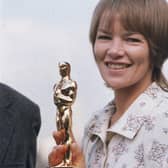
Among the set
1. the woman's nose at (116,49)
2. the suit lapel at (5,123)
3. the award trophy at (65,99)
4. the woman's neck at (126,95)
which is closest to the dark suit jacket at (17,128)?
the suit lapel at (5,123)

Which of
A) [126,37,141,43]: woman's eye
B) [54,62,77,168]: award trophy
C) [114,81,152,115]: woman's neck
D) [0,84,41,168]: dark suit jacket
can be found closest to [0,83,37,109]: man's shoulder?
[0,84,41,168]: dark suit jacket

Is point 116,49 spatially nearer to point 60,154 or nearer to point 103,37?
point 103,37

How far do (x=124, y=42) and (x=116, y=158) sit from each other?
0.97 ft

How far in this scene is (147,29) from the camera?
4.81 feet

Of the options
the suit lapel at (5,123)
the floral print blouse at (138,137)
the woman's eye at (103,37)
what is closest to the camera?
the floral print blouse at (138,137)

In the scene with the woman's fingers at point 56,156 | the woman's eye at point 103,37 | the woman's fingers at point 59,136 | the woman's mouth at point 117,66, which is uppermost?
the woman's eye at point 103,37

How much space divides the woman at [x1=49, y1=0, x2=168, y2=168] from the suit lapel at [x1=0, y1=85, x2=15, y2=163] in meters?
0.45

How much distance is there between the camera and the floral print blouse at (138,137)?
1387mm

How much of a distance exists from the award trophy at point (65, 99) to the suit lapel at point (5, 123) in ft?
1.28

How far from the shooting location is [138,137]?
1448mm

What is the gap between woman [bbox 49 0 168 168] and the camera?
1429mm

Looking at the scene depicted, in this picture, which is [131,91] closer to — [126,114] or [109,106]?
[126,114]

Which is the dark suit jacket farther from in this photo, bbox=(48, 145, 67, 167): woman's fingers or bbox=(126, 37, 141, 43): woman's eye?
bbox=(126, 37, 141, 43): woman's eye

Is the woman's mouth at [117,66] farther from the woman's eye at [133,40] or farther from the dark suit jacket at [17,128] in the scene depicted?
the dark suit jacket at [17,128]
